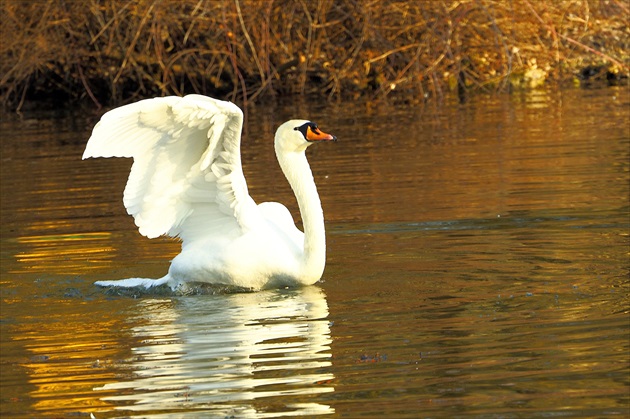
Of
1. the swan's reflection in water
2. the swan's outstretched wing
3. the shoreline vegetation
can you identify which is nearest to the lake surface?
the swan's reflection in water

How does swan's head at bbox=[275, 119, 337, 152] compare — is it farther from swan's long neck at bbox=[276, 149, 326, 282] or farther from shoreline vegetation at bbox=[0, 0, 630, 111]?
shoreline vegetation at bbox=[0, 0, 630, 111]

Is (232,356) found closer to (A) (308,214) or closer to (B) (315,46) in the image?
(A) (308,214)

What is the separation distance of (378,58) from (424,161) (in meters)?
7.72

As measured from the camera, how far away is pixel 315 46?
22.8 m

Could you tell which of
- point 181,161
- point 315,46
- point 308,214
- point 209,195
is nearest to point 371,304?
point 308,214

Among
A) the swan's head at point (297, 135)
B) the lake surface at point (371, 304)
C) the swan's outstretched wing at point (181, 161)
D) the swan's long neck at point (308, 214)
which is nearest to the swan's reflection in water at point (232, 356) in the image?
the lake surface at point (371, 304)

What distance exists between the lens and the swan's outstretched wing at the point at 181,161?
7879 mm

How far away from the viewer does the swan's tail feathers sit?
8.19 metres

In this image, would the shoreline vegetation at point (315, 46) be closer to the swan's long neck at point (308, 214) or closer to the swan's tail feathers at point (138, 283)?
the swan's long neck at point (308, 214)

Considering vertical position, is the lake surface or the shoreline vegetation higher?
the shoreline vegetation

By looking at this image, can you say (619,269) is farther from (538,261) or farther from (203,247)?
(203,247)

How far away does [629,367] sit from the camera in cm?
561

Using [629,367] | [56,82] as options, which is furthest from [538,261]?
[56,82]

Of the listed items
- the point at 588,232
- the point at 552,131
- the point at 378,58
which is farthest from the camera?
the point at 378,58
